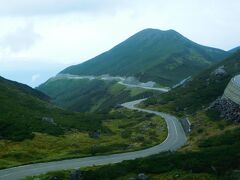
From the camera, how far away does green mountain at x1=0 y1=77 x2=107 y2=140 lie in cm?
8538

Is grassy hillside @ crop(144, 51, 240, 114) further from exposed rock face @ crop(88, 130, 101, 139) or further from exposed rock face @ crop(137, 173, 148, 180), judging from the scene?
exposed rock face @ crop(137, 173, 148, 180)

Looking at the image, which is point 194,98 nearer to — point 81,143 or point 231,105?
point 231,105

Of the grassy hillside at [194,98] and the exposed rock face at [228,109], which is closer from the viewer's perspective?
the exposed rock face at [228,109]

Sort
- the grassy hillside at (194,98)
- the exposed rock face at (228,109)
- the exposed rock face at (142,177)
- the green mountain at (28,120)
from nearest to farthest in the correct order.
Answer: the exposed rock face at (142,177)
the exposed rock face at (228,109)
the green mountain at (28,120)
the grassy hillside at (194,98)

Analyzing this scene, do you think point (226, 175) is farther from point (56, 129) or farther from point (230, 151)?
point (56, 129)

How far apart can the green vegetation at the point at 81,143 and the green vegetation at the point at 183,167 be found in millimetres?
17299

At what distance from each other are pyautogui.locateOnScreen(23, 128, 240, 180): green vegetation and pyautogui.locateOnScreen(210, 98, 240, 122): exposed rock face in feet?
84.8

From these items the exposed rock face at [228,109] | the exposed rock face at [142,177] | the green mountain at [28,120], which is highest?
the green mountain at [28,120]

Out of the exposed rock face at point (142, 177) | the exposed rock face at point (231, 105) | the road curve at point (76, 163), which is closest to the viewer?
the exposed rock face at point (142, 177)

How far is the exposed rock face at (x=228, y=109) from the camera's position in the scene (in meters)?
78.8

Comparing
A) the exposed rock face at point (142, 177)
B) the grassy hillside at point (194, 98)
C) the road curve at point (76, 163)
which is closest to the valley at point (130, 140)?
the road curve at point (76, 163)

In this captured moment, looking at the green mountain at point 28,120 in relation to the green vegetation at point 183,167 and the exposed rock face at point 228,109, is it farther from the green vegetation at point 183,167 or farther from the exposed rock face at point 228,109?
the green vegetation at point 183,167

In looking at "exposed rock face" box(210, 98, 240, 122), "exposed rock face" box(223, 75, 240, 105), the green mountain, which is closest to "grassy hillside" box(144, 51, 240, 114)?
"exposed rock face" box(210, 98, 240, 122)

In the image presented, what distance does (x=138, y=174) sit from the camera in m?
47.7
